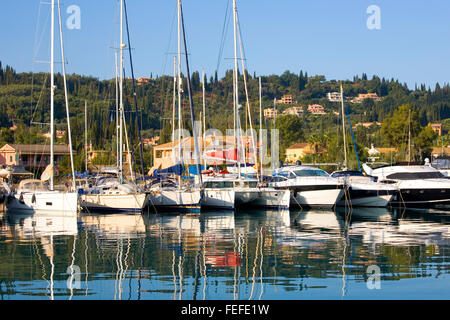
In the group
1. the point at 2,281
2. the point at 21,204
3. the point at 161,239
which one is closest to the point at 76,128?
the point at 21,204

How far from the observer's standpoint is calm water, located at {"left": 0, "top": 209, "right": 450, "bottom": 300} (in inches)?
621

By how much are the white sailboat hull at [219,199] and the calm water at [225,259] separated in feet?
16.4

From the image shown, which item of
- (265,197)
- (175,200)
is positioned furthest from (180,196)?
(265,197)

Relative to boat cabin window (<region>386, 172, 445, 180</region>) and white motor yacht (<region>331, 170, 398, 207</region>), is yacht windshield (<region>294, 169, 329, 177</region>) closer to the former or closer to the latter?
white motor yacht (<region>331, 170, 398, 207</region>)

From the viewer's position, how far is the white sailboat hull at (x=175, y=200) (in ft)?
128

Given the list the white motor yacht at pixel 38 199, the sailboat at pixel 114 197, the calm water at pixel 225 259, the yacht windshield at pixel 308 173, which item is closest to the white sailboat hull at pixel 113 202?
the sailboat at pixel 114 197

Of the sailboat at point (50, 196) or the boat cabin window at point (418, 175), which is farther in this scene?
the boat cabin window at point (418, 175)

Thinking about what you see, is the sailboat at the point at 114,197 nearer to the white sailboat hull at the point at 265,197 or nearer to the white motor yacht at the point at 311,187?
the white sailboat hull at the point at 265,197

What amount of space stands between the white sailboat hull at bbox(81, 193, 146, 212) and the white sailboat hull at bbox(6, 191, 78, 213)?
231cm

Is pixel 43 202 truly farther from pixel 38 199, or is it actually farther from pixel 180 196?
pixel 180 196

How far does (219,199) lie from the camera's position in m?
40.3

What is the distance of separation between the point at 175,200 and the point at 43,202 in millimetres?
8234

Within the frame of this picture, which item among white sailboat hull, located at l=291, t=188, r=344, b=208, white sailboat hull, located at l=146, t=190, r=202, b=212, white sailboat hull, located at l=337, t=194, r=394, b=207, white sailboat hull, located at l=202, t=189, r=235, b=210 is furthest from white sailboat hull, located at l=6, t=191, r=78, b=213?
white sailboat hull, located at l=337, t=194, r=394, b=207
